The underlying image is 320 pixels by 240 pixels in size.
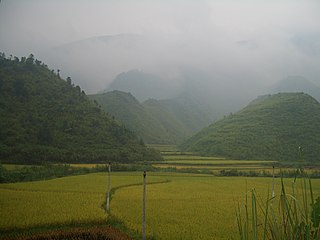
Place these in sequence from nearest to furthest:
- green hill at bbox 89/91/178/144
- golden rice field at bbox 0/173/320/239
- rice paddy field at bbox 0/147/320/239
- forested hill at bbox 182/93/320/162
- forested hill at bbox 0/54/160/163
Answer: rice paddy field at bbox 0/147/320/239 → golden rice field at bbox 0/173/320/239 → forested hill at bbox 0/54/160/163 → forested hill at bbox 182/93/320/162 → green hill at bbox 89/91/178/144

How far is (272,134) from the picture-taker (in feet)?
167

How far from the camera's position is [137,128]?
226 feet

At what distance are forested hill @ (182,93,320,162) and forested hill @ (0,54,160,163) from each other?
14674 millimetres

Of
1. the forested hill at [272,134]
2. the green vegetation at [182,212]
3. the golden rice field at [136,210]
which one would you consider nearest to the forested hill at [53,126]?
the forested hill at [272,134]

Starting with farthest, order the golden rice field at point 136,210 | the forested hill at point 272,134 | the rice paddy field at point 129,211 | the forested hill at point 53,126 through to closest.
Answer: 1. the forested hill at point 272,134
2. the forested hill at point 53,126
3. the golden rice field at point 136,210
4. the rice paddy field at point 129,211

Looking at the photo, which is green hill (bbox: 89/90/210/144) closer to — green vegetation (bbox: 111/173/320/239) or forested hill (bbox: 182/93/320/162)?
forested hill (bbox: 182/93/320/162)

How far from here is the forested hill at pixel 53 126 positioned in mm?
33438

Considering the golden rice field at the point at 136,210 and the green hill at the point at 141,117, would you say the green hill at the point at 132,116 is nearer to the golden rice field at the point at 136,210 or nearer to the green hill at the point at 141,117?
the green hill at the point at 141,117

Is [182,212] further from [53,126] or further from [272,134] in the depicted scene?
[272,134]

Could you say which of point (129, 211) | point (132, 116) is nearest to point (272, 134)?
point (132, 116)

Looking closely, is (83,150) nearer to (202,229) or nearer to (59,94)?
(59,94)

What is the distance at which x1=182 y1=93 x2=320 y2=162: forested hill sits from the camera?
150 feet

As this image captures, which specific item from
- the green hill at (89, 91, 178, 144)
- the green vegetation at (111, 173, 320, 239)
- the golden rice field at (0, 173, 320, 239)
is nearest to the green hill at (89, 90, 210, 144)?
the green hill at (89, 91, 178, 144)

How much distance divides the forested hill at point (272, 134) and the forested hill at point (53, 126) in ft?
48.1
